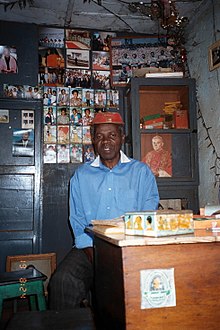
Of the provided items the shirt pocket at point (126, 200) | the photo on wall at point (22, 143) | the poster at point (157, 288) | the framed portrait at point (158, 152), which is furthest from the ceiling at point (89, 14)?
the poster at point (157, 288)

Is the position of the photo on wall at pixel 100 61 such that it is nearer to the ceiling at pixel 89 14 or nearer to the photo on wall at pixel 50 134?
the ceiling at pixel 89 14

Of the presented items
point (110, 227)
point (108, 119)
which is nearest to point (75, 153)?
point (108, 119)

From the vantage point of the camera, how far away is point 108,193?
2496 mm

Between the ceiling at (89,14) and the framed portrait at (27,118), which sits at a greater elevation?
the ceiling at (89,14)

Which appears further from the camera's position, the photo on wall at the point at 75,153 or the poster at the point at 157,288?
the photo on wall at the point at 75,153

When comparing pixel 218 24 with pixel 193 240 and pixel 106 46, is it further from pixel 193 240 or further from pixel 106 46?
pixel 193 240

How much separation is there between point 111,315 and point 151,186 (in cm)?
140

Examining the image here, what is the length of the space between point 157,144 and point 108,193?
929 mm

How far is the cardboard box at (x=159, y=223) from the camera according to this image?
114 centimetres

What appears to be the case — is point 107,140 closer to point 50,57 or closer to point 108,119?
point 108,119

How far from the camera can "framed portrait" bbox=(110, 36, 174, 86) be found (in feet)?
11.7

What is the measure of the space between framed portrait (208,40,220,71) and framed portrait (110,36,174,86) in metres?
0.71

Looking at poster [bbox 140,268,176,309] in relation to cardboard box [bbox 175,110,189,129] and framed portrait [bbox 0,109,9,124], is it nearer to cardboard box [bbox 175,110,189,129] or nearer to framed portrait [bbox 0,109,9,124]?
cardboard box [bbox 175,110,189,129]

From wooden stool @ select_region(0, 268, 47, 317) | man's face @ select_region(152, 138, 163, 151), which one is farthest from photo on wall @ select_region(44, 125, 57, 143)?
wooden stool @ select_region(0, 268, 47, 317)
